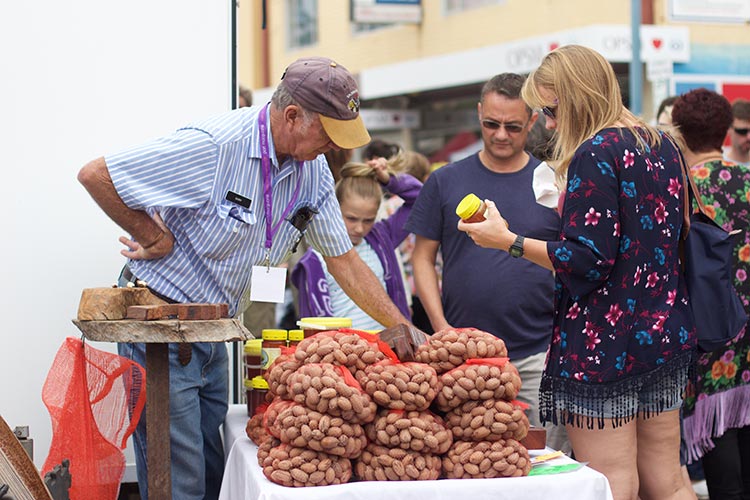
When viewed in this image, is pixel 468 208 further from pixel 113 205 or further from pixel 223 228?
pixel 113 205

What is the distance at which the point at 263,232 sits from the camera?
10.4 ft

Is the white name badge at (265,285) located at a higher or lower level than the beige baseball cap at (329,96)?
lower

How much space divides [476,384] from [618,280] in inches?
23.0

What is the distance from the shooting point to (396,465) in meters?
2.51

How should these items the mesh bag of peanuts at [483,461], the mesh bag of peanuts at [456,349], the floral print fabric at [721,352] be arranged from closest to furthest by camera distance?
the mesh bag of peanuts at [483,461]
the mesh bag of peanuts at [456,349]
the floral print fabric at [721,352]

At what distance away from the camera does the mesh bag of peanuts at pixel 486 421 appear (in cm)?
256

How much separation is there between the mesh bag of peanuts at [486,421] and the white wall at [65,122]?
1.53 metres

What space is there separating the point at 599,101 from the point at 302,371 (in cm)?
118

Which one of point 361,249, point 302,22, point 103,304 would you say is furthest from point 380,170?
point 302,22

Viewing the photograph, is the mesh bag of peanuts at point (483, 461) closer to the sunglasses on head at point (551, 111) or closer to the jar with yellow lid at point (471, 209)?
the jar with yellow lid at point (471, 209)

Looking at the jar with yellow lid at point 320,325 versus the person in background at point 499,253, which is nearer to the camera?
the jar with yellow lid at point 320,325

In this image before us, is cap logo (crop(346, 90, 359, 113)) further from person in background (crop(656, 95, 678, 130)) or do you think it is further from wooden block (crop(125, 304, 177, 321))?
person in background (crop(656, 95, 678, 130))

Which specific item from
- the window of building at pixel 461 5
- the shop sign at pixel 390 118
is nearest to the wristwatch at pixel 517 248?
the window of building at pixel 461 5

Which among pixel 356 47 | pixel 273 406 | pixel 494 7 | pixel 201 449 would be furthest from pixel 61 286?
pixel 356 47
